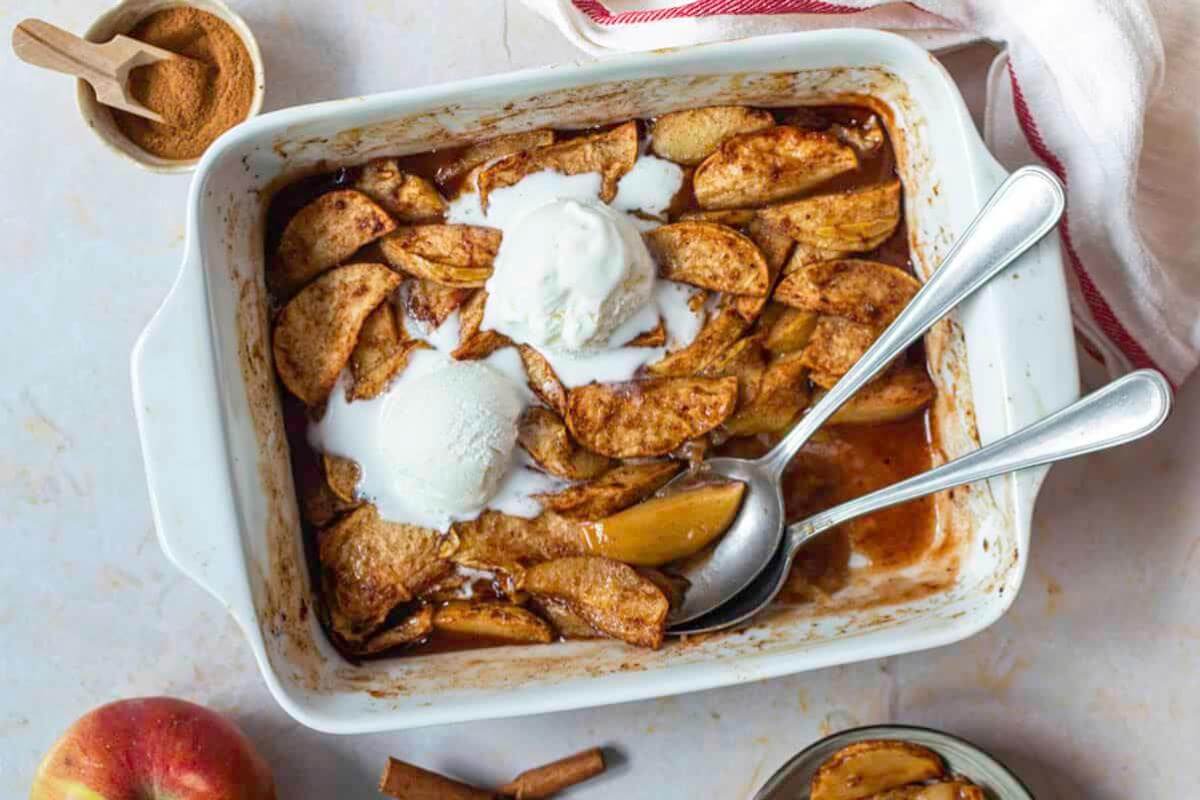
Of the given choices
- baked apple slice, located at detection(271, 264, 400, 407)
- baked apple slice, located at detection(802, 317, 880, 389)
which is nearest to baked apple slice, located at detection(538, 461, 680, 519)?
baked apple slice, located at detection(802, 317, 880, 389)

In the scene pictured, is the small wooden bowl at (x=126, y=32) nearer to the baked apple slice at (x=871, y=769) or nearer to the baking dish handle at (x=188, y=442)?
the baking dish handle at (x=188, y=442)

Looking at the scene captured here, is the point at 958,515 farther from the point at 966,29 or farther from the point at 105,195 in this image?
the point at 105,195

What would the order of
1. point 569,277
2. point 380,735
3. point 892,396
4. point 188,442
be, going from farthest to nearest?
1. point 380,735
2. point 892,396
3. point 569,277
4. point 188,442

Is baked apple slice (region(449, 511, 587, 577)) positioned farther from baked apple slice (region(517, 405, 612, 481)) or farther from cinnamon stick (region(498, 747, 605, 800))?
cinnamon stick (region(498, 747, 605, 800))

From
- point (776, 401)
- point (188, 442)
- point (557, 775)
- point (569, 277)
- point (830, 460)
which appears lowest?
point (557, 775)

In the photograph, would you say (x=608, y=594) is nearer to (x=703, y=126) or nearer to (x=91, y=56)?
(x=703, y=126)

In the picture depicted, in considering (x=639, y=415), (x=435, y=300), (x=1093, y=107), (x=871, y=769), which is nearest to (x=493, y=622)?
(x=639, y=415)

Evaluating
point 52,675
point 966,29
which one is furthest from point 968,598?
point 52,675
